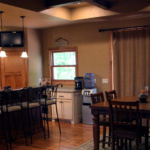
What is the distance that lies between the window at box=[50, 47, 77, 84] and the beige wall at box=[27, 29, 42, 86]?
0.40m

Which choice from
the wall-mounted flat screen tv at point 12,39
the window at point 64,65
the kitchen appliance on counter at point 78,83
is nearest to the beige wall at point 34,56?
the wall-mounted flat screen tv at point 12,39

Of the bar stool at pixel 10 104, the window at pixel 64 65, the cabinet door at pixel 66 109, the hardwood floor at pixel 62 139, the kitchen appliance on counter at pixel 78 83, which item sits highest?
the window at pixel 64 65

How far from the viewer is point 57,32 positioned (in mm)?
6992

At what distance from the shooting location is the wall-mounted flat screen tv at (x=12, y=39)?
21.3ft

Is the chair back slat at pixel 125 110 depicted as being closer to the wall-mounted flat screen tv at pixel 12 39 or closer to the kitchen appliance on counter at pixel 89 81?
the kitchen appliance on counter at pixel 89 81

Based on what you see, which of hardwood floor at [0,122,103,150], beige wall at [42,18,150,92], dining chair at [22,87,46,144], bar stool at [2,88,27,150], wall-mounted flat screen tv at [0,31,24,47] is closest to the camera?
bar stool at [2,88,27,150]

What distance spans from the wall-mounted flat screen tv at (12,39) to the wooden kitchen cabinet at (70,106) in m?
1.87

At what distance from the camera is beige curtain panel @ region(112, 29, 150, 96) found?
557 cm

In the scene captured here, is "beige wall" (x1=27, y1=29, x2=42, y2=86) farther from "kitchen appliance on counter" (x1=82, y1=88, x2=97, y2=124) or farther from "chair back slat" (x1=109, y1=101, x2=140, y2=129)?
"chair back slat" (x1=109, y1=101, x2=140, y2=129)

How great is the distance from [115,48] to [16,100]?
2763 millimetres

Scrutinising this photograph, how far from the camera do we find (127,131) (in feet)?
11.1

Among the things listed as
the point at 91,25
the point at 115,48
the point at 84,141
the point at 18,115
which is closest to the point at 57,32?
the point at 91,25

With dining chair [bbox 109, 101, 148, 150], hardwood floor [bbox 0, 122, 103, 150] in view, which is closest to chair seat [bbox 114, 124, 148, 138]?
dining chair [bbox 109, 101, 148, 150]

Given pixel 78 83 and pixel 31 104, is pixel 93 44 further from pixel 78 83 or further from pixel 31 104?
pixel 31 104
